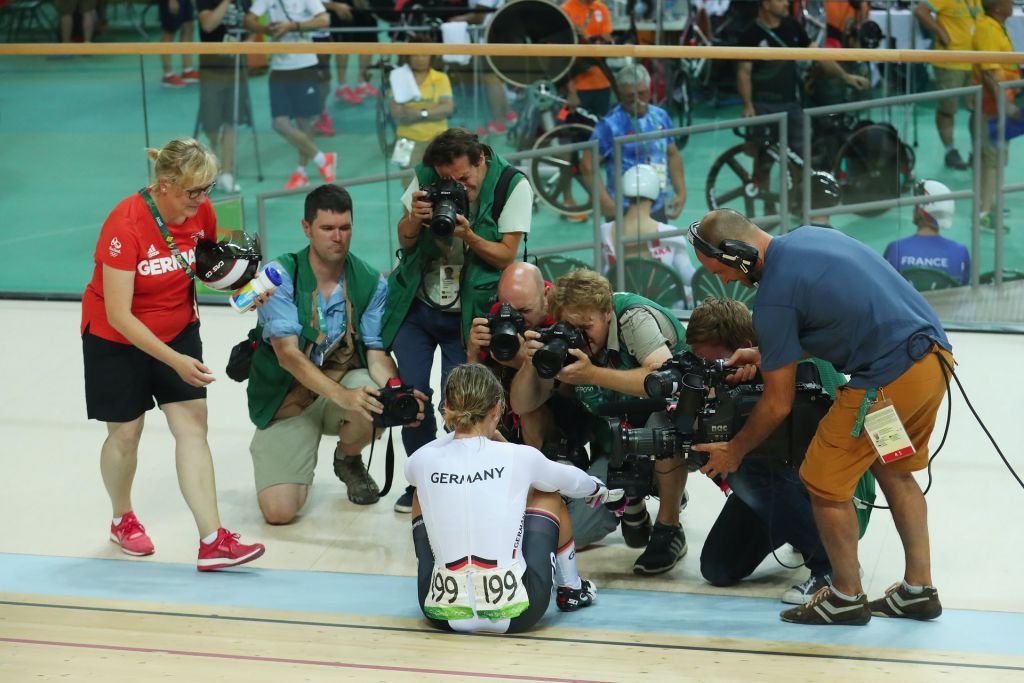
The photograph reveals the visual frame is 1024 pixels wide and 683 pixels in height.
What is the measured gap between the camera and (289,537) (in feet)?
15.9

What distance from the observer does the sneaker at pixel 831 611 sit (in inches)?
154

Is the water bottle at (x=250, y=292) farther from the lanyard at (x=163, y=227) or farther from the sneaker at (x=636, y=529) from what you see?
the sneaker at (x=636, y=529)

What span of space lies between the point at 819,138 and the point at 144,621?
4.35m

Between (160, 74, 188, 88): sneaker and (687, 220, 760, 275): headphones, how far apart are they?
4477 millimetres

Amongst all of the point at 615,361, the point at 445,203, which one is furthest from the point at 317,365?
the point at 615,361

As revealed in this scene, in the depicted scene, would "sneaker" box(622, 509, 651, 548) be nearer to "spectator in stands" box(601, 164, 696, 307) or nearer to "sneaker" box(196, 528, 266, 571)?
"sneaker" box(196, 528, 266, 571)

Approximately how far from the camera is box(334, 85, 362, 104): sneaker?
7.21m

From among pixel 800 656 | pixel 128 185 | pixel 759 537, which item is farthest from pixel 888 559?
pixel 128 185

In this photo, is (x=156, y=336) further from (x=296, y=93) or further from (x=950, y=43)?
(x=950, y=43)

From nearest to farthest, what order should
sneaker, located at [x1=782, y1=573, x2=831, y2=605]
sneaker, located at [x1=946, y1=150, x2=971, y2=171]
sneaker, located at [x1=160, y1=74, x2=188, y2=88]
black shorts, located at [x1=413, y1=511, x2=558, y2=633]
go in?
1. black shorts, located at [x1=413, y1=511, x2=558, y2=633]
2. sneaker, located at [x1=782, y1=573, x2=831, y2=605]
3. sneaker, located at [x1=946, y1=150, x2=971, y2=171]
4. sneaker, located at [x1=160, y1=74, x2=188, y2=88]

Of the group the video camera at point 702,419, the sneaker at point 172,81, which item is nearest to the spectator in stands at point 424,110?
the sneaker at point 172,81

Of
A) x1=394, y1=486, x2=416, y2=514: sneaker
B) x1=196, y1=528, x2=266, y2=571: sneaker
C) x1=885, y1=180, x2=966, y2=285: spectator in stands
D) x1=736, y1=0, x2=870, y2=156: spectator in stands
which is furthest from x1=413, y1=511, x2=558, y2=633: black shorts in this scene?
x1=736, y1=0, x2=870, y2=156: spectator in stands

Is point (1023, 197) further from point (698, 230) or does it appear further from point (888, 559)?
point (698, 230)

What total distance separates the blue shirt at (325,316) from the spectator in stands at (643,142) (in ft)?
7.34
